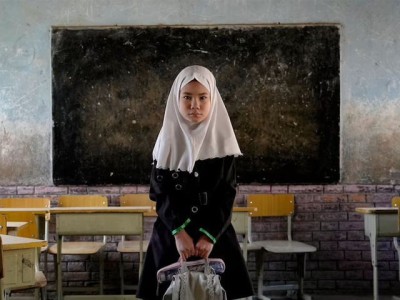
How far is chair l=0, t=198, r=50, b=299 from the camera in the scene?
3.53 metres

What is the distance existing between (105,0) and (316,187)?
2502mm

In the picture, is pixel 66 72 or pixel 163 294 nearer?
pixel 163 294

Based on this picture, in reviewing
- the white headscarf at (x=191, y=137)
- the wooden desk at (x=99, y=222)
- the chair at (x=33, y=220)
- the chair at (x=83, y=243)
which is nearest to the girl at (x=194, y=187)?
the white headscarf at (x=191, y=137)

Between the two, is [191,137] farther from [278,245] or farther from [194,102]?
[278,245]

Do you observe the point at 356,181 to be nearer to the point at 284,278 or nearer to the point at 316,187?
the point at 316,187

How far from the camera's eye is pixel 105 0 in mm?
5254

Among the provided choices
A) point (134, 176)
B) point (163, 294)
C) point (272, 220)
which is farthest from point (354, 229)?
point (163, 294)

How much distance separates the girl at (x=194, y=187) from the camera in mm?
2023

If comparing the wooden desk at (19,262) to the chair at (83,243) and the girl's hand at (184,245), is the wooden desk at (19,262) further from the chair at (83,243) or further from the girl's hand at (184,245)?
the chair at (83,243)

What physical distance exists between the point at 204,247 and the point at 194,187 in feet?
0.71

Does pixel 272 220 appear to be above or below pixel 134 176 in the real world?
below

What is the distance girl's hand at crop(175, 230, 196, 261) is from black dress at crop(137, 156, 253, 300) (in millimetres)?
28

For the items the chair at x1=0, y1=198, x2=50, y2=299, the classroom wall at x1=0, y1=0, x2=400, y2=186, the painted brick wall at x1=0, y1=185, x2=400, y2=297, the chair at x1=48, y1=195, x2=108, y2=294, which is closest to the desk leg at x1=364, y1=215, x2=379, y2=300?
the painted brick wall at x1=0, y1=185, x2=400, y2=297

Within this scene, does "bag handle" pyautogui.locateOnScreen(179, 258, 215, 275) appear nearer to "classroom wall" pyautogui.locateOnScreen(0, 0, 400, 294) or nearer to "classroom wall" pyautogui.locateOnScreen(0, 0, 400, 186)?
"classroom wall" pyautogui.locateOnScreen(0, 0, 400, 294)
